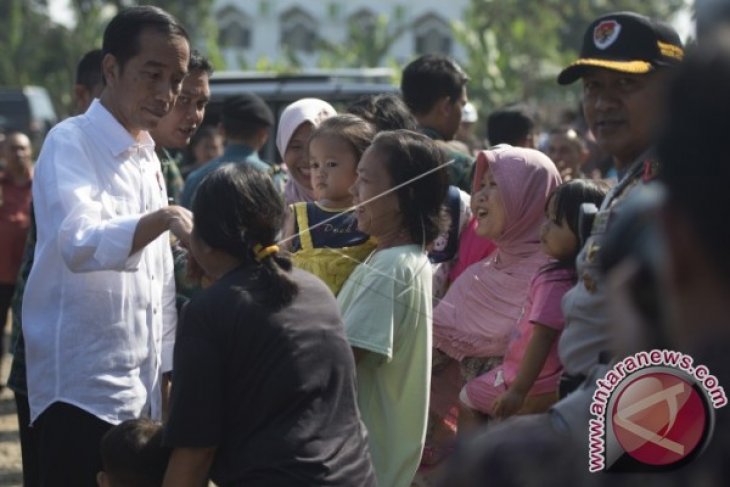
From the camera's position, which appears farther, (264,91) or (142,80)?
(264,91)

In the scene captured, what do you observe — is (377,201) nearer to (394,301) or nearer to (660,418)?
(394,301)

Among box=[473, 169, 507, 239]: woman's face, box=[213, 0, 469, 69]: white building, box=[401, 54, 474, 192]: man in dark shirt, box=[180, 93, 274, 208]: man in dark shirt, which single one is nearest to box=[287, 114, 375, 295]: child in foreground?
box=[473, 169, 507, 239]: woman's face

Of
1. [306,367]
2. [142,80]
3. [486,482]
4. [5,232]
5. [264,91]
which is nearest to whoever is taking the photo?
[486,482]

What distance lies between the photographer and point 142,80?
405cm

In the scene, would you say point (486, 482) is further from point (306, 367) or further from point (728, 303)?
point (306, 367)

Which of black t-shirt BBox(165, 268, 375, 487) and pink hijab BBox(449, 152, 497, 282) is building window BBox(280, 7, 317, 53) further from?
black t-shirt BBox(165, 268, 375, 487)

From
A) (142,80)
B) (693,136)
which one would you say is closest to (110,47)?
(142,80)

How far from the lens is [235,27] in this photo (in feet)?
256

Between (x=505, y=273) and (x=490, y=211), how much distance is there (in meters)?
0.22

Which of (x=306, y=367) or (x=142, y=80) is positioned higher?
(x=142, y=80)

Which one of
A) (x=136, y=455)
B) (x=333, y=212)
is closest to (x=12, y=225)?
(x=333, y=212)

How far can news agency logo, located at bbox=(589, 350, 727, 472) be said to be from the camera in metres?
1.56

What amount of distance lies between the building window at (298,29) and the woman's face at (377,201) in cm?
7203

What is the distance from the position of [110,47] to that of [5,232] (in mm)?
6354
